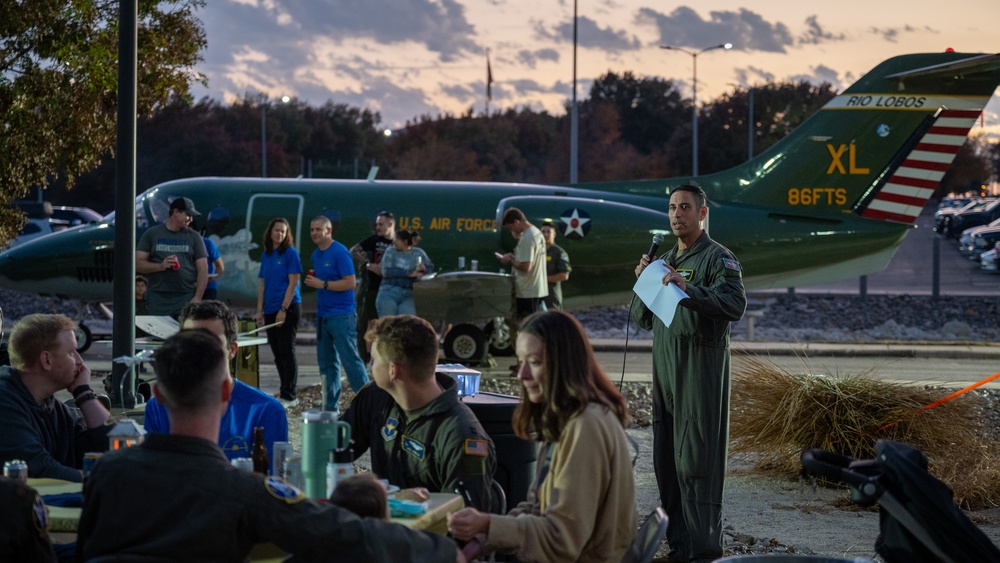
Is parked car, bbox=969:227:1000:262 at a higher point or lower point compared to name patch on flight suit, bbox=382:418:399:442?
higher

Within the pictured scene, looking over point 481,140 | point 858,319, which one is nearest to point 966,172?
point 481,140

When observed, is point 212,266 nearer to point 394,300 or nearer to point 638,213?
point 394,300

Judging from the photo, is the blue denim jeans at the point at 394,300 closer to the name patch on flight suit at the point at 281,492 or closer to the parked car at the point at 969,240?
the name patch on flight suit at the point at 281,492

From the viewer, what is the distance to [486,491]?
479cm

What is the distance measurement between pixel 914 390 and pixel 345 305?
519cm

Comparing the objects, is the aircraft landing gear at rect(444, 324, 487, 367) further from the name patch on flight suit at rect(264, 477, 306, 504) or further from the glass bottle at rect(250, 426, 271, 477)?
the name patch on flight suit at rect(264, 477, 306, 504)

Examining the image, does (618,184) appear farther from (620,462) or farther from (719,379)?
(620,462)

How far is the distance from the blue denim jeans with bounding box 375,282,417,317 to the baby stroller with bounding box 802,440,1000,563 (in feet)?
30.0

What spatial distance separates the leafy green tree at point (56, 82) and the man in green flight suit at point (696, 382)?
8028 millimetres

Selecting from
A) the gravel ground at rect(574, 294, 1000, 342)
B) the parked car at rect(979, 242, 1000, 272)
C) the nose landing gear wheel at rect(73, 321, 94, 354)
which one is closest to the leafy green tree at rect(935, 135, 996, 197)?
the parked car at rect(979, 242, 1000, 272)

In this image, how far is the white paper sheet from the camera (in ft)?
20.0

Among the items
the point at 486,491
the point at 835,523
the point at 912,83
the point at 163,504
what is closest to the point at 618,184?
the point at 912,83

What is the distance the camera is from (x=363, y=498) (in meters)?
3.73

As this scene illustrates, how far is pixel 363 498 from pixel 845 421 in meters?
6.18
